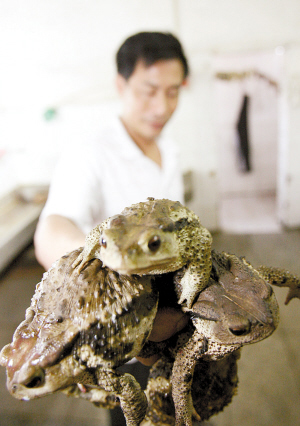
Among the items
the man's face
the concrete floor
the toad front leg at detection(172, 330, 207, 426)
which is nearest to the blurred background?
the concrete floor

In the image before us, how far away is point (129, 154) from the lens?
119cm

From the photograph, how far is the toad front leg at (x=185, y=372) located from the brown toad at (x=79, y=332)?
0.10 m

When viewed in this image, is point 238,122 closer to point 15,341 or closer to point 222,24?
point 222,24

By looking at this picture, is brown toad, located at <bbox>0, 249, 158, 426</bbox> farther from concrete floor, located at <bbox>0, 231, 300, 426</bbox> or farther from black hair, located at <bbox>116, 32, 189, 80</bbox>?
black hair, located at <bbox>116, 32, 189, 80</bbox>

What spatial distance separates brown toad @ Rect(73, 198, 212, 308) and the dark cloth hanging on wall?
12.4 feet

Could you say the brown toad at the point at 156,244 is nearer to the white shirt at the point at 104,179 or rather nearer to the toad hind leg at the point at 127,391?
the toad hind leg at the point at 127,391

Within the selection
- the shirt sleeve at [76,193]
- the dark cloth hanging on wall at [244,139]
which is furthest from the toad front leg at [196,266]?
the dark cloth hanging on wall at [244,139]

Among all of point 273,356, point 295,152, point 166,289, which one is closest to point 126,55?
point 166,289

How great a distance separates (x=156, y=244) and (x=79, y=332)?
0.48ft

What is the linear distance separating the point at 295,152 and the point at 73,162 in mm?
2506

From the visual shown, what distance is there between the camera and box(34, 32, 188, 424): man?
96 cm

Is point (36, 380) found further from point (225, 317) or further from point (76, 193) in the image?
point (76, 193)

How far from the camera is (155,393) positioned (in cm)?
56

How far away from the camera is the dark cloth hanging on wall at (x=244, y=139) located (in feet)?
12.2
